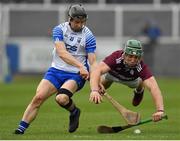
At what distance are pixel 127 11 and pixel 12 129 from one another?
82.1 ft

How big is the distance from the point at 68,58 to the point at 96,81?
62 cm

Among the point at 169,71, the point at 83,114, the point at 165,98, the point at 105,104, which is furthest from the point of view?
the point at 169,71

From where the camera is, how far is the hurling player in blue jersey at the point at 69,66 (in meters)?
14.9

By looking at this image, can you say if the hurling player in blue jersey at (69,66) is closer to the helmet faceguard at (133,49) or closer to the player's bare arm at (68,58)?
the player's bare arm at (68,58)

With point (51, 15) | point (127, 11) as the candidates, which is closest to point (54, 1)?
point (51, 15)

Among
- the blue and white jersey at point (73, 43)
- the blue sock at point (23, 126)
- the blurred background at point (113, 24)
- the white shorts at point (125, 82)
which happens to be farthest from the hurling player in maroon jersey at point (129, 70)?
the blurred background at point (113, 24)

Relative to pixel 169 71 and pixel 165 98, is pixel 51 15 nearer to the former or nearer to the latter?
pixel 169 71

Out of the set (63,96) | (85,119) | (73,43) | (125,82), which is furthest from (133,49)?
(85,119)

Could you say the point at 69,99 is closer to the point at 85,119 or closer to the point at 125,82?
the point at 125,82

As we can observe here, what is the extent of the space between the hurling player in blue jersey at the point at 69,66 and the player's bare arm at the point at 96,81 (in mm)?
127

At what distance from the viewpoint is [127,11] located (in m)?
40.4

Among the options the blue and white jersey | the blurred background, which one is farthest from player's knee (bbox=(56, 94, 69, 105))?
the blurred background

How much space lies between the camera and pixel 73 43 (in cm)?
1528

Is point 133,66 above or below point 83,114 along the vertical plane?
above
